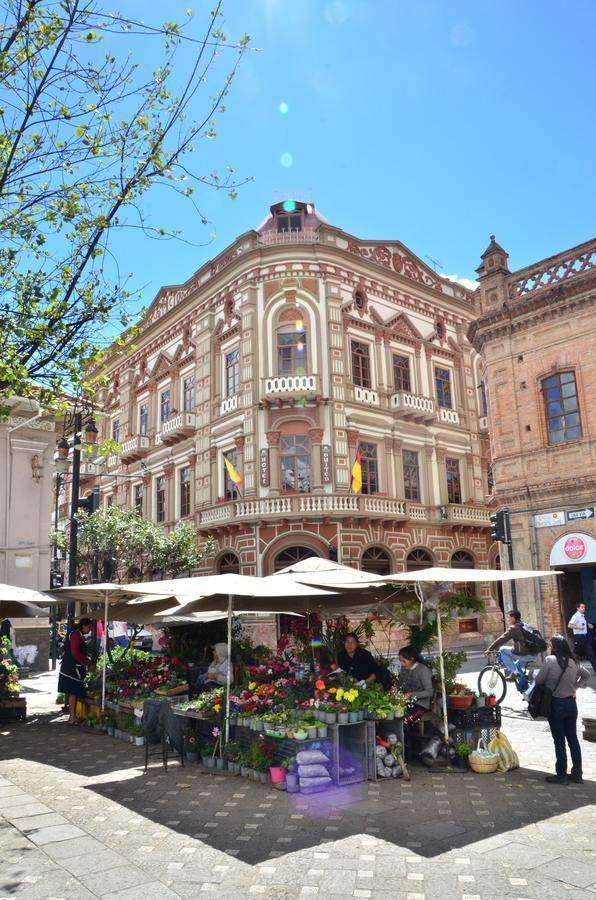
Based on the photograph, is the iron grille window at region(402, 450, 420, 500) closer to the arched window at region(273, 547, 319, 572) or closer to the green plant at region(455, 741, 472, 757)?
the arched window at region(273, 547, 319, 572)

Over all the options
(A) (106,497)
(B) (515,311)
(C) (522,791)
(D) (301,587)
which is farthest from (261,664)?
(A) (106,497)

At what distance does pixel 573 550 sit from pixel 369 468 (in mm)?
11057

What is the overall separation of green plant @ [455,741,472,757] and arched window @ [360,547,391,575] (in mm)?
18098

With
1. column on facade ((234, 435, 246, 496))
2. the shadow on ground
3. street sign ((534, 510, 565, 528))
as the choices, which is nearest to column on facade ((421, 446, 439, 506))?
column on facade ((234, 435, 246, 496))

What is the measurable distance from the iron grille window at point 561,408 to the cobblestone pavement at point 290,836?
451 inches

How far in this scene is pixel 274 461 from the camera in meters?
27.4

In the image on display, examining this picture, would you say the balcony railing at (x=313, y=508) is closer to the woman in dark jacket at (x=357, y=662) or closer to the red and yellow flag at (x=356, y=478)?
the red and yellow flag at (x=356, y=478)

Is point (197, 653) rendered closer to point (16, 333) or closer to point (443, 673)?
point (443, 673)

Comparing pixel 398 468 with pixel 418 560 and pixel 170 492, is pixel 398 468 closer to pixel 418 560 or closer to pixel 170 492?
pixel 418 560

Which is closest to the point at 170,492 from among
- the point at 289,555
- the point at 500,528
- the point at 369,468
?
the point at 289,555

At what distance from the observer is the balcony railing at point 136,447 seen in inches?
1374

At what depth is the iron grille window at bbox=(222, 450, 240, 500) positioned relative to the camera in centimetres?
2864

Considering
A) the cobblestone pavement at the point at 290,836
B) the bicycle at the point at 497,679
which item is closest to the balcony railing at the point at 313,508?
the bicycle at the point at 497,679

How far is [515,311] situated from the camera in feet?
67.7
